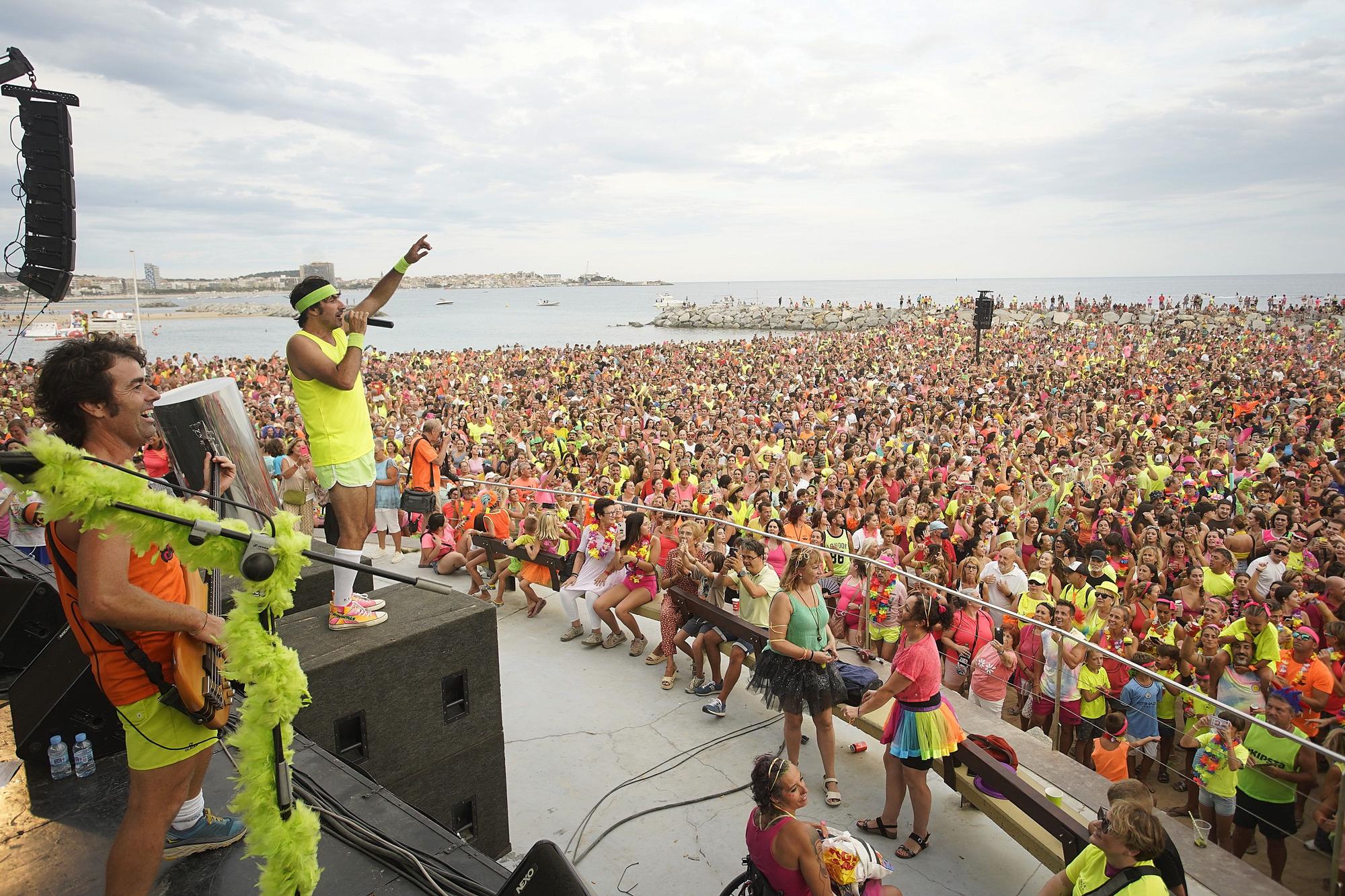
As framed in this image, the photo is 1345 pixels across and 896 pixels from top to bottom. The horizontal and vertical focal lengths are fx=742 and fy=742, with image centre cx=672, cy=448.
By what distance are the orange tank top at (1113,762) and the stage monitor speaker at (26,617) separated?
5897mm

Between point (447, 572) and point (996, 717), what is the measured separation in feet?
18.8

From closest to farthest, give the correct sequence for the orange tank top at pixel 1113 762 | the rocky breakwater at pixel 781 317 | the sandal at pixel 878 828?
the sandal at pixel 878 828 < the orange tank top at pixel 1113 762 < the rocky breakwater at pixel 781 317

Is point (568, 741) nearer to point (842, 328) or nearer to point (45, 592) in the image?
point (45, 592)

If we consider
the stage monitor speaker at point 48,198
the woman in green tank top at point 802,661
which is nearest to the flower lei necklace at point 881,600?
the woman in green tank top at point 802,661

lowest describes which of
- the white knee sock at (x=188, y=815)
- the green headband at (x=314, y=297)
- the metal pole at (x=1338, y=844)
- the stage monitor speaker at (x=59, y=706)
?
the metal pole at (x=1338, y=844)

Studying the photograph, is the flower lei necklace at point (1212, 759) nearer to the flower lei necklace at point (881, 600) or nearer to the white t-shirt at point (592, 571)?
the flower lei necklace at point (881, 600)

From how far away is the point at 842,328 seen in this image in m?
61.9

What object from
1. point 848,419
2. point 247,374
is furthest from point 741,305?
point 848,419

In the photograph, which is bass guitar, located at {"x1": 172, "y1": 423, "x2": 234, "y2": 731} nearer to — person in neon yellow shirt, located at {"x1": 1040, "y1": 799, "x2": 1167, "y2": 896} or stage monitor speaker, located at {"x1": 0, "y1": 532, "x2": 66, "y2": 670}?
stage monitor speaker, located at {"x1": 0, "y1": 532, "x2": 66, "y2": 670}

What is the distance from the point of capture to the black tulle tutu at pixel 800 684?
14.3 ft

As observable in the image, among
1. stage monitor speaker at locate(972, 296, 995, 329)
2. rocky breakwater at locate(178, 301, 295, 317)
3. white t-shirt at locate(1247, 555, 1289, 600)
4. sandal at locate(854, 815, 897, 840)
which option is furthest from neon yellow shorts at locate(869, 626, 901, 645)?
rocky breakwater at locate(178, 301, 295, 317)

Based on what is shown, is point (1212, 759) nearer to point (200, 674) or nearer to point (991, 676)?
point (991, 676)

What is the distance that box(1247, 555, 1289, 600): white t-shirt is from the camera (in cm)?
667

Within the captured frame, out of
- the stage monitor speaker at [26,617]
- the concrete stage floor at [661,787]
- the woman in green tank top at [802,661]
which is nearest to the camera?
the stage monitor speaker at [26,617]
